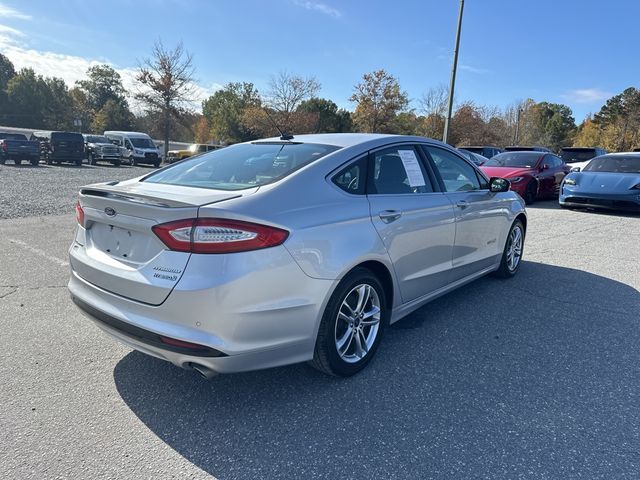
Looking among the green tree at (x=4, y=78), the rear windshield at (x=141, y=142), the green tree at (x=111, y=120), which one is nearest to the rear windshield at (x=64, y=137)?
the rear windshield at (x=141, y=142)

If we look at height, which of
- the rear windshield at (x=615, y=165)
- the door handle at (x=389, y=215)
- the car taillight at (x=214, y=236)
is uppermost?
the rear windshield at (x=615, y=165)

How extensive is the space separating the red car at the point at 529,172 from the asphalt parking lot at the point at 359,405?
8.59 metres

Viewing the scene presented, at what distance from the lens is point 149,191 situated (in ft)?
8.88

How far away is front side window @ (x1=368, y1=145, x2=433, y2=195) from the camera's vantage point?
10.7ft

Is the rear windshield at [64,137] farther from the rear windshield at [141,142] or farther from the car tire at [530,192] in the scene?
the car tire at [530,192]

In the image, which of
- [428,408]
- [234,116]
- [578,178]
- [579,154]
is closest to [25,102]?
[234,116]

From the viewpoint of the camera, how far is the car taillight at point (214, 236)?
89.5 inches

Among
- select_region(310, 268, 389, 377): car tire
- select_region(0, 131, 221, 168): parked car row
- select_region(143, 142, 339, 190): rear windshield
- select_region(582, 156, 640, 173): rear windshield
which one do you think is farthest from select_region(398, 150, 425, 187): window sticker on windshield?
select_region(0, 131, 221, 168): parked car row

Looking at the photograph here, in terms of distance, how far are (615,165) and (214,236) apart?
469 inches

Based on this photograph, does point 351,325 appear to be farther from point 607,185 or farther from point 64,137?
point 64,137

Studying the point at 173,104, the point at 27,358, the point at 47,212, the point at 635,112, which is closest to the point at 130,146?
the point at 173,104

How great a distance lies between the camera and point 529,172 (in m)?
12.6

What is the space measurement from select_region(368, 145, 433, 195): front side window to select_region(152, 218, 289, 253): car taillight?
1.12 metres

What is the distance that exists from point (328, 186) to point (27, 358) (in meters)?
2.44
